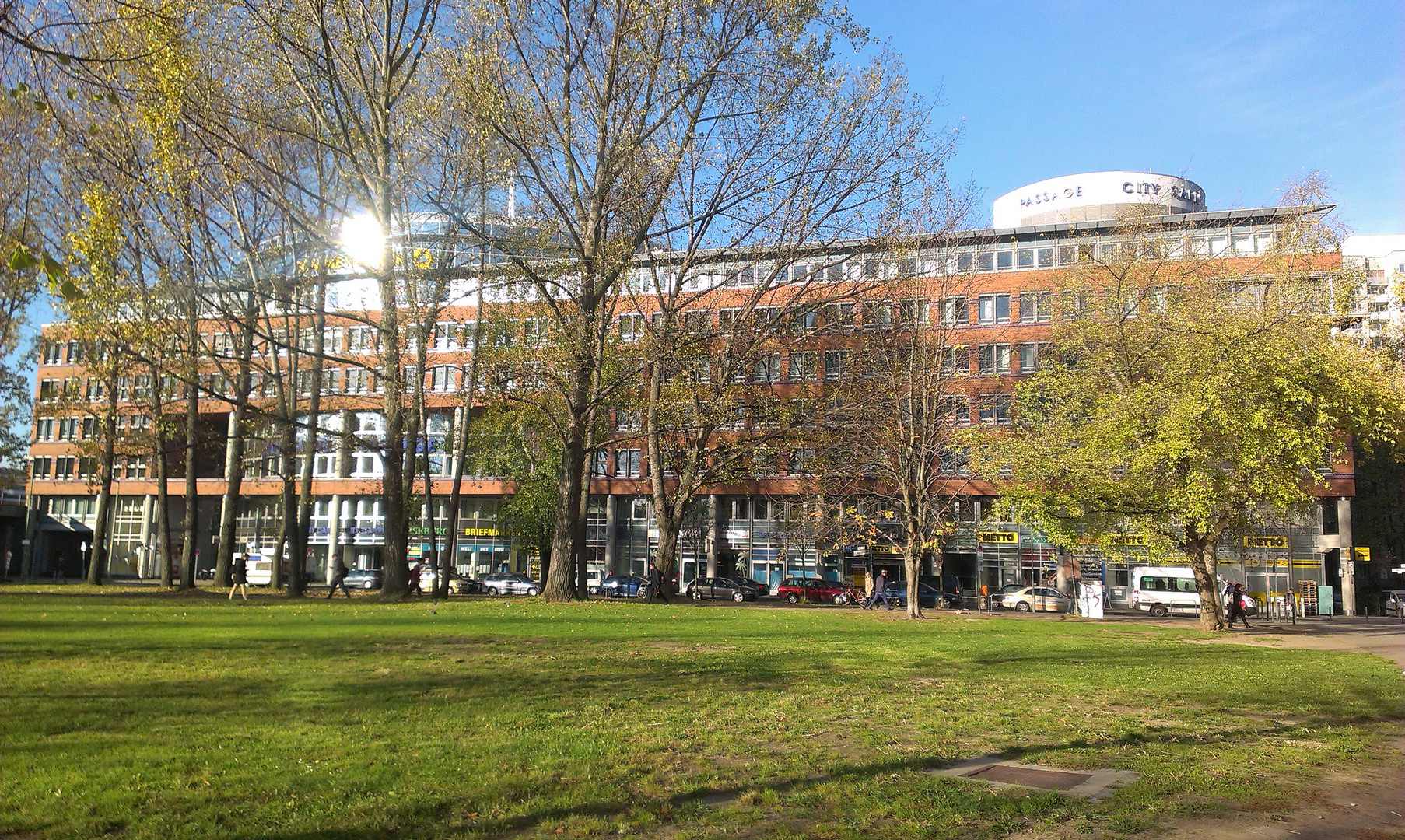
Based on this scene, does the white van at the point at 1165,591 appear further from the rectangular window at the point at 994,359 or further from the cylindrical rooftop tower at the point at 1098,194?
the cylindrical rooftop tower at the point at 1098,194

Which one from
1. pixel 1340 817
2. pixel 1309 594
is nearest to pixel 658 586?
pixel 1340 817

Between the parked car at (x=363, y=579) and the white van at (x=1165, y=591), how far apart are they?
4417 centimetres

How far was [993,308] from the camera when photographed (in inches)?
2388

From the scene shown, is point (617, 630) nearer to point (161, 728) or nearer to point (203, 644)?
point (203, 644)

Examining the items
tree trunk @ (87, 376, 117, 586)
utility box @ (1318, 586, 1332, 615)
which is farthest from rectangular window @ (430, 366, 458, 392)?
utility box @ (1318, 586, 1332, 615)

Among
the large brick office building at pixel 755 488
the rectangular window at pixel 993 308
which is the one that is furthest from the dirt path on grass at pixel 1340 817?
the rectangular window at pixel 993 308

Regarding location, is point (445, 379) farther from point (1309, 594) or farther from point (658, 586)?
point (1309, 594)

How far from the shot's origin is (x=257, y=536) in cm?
7550

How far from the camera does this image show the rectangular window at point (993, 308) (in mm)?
60312

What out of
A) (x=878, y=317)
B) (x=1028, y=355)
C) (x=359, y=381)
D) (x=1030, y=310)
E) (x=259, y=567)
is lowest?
(x=259, y=567)

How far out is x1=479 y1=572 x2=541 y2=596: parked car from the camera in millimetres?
58000

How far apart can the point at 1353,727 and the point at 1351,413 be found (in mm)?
17867

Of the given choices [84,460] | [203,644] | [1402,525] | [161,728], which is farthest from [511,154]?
[1402,525]

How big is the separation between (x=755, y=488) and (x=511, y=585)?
16.0 metres
